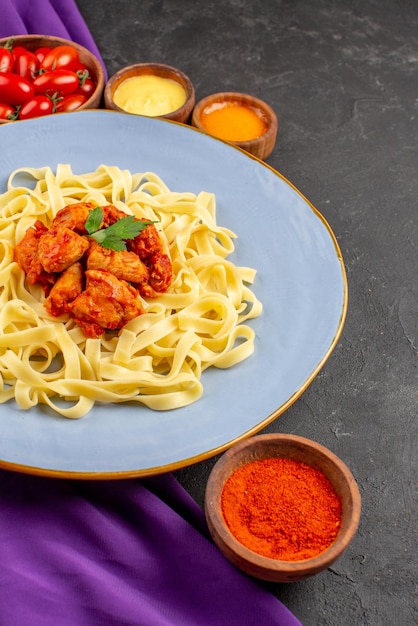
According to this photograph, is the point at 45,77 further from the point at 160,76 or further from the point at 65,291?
the point at 65,291

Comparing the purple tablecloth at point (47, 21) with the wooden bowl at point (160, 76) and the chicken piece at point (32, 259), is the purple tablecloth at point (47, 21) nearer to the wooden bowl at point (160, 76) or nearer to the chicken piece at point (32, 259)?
the wooden bowl at point (160, 76)

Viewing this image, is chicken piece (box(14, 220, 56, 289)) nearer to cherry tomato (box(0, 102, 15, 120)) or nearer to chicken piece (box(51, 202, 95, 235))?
chicken piece (box(51, 202, 95, 235))

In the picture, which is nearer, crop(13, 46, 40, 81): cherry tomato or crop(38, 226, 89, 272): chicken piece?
crop(38, 226, 89, 272): chicken piece

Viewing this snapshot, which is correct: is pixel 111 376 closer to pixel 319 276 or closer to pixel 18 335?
pixel 18 335

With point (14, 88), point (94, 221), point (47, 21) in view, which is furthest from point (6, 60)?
point (94, 221)

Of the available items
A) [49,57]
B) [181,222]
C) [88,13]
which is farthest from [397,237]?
[88,13]

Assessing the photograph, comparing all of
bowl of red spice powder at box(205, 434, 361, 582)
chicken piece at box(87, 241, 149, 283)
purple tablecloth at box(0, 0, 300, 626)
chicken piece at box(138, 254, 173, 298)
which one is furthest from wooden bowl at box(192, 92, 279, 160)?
purple tablecloth at box(0, 0, 300, 626)

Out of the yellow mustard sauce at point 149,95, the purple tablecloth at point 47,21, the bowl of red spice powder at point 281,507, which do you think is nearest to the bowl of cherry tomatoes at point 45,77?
the yellow mustard sauce at point 149,95
